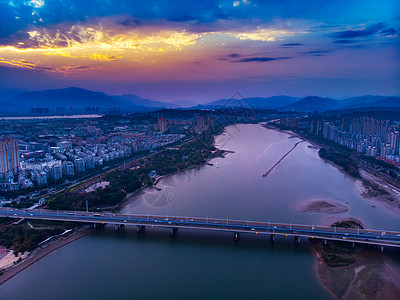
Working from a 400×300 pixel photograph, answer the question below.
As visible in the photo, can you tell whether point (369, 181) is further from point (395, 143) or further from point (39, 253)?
point (39, 253)

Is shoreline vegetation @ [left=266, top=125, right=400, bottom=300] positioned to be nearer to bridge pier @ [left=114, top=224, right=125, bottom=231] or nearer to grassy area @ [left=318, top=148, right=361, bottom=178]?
bridge pier @ [left=114, top=224, right=125, bottom=231]

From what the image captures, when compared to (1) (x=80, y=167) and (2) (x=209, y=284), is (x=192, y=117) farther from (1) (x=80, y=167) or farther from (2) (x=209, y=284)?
(2) (x=209, y=284)

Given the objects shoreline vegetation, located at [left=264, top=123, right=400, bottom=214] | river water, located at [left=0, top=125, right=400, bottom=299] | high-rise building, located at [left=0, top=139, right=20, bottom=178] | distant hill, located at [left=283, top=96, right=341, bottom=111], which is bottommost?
river water, located at [left=0, top=125, right=400, bottom=299]

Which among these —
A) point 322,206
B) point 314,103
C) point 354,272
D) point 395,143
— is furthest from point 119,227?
point 314,103

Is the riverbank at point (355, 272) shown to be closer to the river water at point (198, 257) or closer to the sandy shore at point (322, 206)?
the river water at point (198, 257)

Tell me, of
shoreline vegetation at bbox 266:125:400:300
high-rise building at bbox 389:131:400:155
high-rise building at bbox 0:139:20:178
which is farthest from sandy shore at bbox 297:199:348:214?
high-rise building at bbox 0:139:20:178

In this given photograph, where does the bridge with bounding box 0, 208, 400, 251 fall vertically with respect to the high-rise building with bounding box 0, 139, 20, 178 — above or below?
below

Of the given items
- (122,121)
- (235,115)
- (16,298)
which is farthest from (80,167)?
(235,115)
